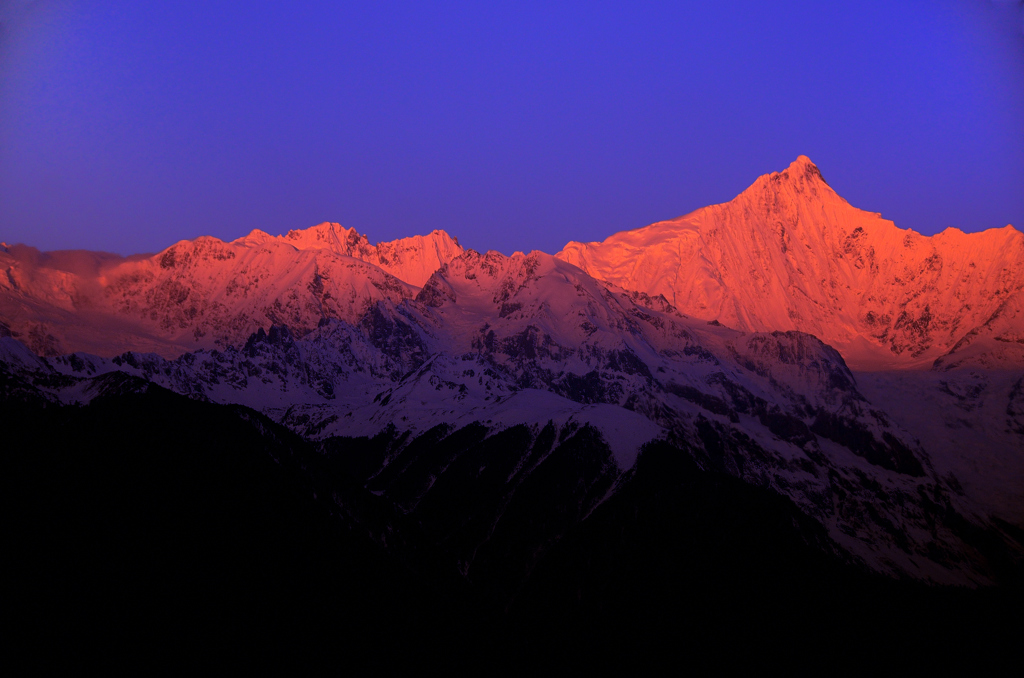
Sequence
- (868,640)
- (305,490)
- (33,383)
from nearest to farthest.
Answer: (305,490) → (868,640) → (33,383)

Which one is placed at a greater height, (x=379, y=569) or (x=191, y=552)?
(x=379, y=569)

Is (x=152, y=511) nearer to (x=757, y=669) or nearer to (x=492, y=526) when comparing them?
(x=492, y=526)

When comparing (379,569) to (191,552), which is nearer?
(191,552)

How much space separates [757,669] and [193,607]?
68.8 m

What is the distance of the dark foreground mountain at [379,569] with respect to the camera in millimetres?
107062

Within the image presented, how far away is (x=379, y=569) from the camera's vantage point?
13212 centimetres

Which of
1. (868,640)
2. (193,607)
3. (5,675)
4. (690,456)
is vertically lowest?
(5,675)

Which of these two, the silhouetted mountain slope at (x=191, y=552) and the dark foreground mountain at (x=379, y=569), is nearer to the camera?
the silhouetted mountain slope at (x=191, y=552)

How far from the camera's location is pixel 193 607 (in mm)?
109062

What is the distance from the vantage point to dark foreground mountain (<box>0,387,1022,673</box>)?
351 ft

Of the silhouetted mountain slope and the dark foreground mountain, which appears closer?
the silhouetted mountain slope

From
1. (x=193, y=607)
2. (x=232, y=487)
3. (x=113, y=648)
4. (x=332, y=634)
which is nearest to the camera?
(x=113, y=648)

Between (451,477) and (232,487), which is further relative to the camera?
(451,477)

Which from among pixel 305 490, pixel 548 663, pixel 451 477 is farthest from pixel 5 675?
pixel 451 477
